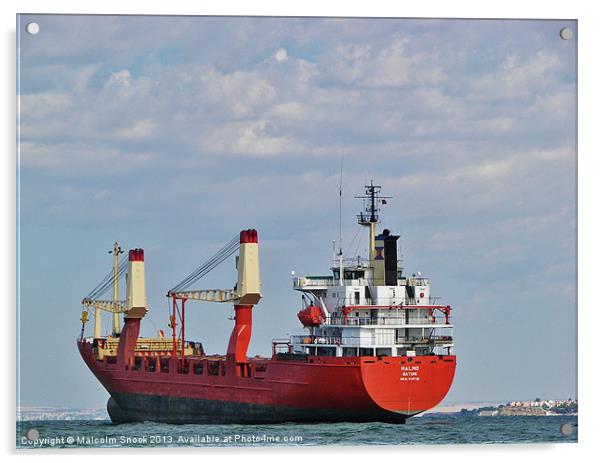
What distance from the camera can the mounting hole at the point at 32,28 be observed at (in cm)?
3566

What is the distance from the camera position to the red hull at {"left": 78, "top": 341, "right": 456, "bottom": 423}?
138ft

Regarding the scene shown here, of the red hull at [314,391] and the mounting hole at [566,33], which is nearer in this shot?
the mounting hole at [566,33]

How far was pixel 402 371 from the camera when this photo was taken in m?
42.3

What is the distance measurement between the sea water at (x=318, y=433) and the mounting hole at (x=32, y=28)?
762 cm

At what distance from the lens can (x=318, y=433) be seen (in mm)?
39531

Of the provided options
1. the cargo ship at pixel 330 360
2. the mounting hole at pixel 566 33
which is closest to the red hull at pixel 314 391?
the cargo ship at pixel 330 360

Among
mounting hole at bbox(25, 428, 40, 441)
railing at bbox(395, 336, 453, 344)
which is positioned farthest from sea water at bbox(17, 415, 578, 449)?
railing at bbox(395, 336, 453, 344)

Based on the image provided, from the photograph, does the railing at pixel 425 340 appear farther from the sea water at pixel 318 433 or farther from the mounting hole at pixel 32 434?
the mounting hole at pixel 32 434

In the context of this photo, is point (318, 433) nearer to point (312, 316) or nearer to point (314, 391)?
point (314, 391)

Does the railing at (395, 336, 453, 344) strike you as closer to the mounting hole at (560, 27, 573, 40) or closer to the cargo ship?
the cargo ship

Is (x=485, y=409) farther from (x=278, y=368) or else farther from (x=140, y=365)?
(x=140, y=365)

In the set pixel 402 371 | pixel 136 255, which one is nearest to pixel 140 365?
pixel 136 255

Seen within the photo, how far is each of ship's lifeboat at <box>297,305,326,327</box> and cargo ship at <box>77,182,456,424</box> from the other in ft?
0.08

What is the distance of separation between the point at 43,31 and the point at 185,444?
8631mm
